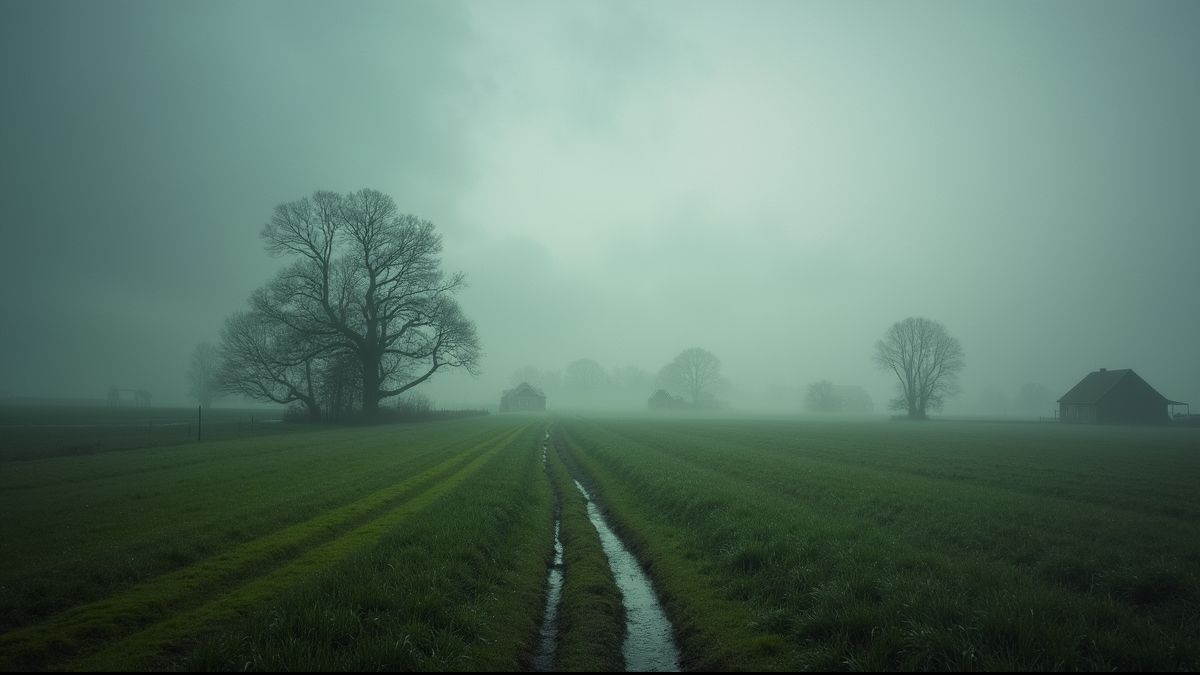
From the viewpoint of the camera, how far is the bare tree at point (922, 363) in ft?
320

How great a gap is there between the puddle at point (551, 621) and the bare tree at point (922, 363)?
10299 centimetres

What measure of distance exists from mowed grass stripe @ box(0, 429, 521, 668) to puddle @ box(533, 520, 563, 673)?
5221 mm

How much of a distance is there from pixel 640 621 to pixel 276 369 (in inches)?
2305

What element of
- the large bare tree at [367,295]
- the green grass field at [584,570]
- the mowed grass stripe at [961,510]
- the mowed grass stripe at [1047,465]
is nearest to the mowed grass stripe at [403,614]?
the green grass field at [584,570]

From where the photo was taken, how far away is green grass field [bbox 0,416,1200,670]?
7.27 m

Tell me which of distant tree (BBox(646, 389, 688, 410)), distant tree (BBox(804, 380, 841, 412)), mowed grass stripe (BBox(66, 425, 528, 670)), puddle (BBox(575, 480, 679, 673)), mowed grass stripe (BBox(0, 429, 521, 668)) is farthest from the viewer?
distant tree (BBox(646, 389, 688, 410))

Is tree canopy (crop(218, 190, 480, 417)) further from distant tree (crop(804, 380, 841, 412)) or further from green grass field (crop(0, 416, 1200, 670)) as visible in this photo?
distant tree (crop(804, 380, 841, 412))

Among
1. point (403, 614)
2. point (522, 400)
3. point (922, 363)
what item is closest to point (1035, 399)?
point (922, 363)

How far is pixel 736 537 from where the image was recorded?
12.8 metres

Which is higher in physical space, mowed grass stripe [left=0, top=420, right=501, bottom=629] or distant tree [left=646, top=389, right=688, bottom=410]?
mowed grass stripe [left=0, top=420, right=501, bottom=629]

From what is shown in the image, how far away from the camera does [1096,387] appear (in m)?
79.1

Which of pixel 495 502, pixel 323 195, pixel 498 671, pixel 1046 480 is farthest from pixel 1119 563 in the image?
pixel 323 195

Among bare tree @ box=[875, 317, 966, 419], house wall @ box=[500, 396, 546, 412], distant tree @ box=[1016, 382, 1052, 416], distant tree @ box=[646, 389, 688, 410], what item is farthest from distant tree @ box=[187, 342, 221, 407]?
distant tree @ box=[1016, 382, 1052, 416]

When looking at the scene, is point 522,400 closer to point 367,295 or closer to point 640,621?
point 367,295
